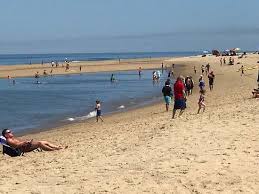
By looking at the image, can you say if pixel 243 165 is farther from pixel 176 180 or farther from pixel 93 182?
pixel 93 182

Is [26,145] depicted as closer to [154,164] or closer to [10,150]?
[10,150]

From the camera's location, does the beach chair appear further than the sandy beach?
Yes

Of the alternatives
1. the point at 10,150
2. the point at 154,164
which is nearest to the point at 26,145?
the point at 10,150

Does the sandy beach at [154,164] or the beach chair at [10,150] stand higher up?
the sandy beach at [154,164]

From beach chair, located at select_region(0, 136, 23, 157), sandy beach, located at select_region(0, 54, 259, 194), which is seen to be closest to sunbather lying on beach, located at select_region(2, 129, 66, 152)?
beach chair, located at select_region(0, 136, 23, 157)

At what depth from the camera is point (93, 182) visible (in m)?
9.26

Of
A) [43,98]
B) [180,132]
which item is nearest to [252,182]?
[180,132]

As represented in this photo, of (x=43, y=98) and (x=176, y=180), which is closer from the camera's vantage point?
(x=176, y=180)

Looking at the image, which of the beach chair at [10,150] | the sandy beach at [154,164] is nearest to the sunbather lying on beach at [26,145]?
the beach chair at [10,150]

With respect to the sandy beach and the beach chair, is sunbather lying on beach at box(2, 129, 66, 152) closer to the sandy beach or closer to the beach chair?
the beach chair

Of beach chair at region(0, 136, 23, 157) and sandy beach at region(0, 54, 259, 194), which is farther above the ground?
sandy beach at region(0, 54, 259, 194)

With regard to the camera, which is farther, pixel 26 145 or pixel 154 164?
pixel 26 145

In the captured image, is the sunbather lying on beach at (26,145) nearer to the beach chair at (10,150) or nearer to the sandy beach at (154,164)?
the beach chair at (10,150)

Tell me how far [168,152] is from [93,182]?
7.54 feet
